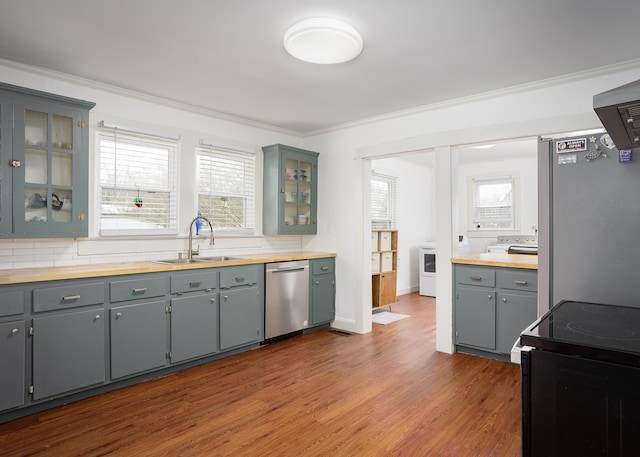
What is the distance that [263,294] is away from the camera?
3.98m

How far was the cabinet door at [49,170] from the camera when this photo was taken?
2.76 m

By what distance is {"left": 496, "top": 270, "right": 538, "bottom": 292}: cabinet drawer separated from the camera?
336 cm

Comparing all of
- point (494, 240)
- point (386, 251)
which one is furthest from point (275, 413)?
point (494, 240)

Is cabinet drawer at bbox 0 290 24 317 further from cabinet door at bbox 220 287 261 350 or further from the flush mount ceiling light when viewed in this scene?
the flush mount ceiling light

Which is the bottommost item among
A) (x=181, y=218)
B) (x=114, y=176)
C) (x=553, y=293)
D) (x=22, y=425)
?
(x=22, y=425)

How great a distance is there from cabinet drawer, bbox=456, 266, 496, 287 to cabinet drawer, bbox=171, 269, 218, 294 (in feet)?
7.50

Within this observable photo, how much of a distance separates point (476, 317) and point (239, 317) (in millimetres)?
2215

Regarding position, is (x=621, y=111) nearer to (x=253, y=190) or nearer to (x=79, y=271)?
(x=79, y=271)

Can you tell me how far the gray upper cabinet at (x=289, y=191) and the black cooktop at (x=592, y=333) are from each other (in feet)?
10.7

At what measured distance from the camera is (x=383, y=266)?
570 cm

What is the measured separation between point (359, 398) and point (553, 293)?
1.49 meters

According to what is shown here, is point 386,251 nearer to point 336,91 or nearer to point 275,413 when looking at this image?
point 336,91

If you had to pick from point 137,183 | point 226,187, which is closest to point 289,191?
point 226,187

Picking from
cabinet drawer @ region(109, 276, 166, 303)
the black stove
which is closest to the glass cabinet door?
cabinet drawer @ region(109, 276, 166, 303)
